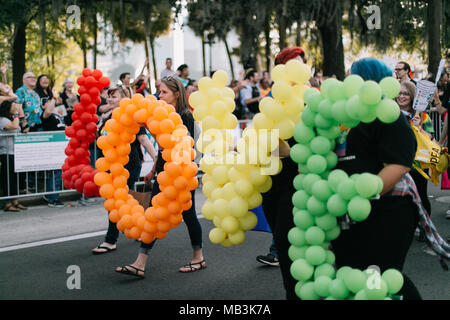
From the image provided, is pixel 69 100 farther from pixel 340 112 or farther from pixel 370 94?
pixel 370 94

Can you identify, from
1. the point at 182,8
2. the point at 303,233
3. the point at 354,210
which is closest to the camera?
the point at 354,210

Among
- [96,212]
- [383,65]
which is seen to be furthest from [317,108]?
[96,212]

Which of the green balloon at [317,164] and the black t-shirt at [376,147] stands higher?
the black t-shirt at [376,147]

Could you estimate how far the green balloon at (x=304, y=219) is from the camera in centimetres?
316

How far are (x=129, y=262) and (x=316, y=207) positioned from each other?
3.34 metres

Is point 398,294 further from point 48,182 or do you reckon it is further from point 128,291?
point 48,182

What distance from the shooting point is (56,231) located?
7.52 meters

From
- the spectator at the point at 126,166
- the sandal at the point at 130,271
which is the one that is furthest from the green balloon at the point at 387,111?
the spectator at the point at 126,166

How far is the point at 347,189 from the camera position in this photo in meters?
2.95

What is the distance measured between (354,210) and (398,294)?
67 cm

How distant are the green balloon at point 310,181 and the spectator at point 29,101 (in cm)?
749

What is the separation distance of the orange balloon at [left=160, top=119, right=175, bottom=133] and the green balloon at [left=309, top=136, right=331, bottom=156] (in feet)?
6.25

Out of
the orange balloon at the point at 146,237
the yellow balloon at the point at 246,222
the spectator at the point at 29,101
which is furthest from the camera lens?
the spectator at the point at 29,101

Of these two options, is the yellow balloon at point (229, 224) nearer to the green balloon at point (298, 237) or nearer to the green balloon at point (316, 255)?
the green balloon at point (298, 237)
